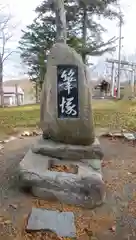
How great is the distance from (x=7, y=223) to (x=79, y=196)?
1.08 metres

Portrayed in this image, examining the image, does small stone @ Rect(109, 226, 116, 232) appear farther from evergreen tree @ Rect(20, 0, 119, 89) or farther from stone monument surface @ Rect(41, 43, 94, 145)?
evergreen tree @ Rect(20, 0, 119, 89)

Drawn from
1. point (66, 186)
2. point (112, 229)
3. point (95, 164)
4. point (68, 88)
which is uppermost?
point (68, 88)

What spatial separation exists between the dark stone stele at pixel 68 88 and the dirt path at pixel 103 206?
1.33 meters

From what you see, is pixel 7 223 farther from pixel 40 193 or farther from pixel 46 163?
pixel 46 163

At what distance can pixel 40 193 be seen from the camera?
4156 mm

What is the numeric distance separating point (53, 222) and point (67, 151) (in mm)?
1584

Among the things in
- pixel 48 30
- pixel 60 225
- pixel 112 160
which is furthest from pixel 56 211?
pixel 48 30

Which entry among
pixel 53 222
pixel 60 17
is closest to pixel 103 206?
pixel 53 222

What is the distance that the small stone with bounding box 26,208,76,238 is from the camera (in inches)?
129

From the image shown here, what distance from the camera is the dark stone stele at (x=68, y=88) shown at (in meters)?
4.87

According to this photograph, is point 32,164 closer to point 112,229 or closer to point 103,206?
point 103,206

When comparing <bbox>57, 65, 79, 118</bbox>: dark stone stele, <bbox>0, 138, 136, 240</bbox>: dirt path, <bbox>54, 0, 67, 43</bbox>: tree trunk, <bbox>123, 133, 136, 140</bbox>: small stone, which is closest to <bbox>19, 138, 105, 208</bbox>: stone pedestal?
<bbox>0, 138, 136, 240</bbox>: dirt path

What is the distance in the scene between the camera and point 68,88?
488 centimetres

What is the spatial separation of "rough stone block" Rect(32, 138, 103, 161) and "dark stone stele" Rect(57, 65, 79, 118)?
52cm
